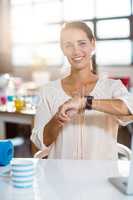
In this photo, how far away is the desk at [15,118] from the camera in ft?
10.2

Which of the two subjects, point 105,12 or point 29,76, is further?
point 29,76

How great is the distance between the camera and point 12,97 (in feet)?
11.9

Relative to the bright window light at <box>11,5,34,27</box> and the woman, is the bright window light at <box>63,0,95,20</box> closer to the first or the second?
the bright window light at <box>11,5,34,27</box>

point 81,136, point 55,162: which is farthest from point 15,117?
point 55,162

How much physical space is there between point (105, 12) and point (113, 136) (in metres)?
3.12

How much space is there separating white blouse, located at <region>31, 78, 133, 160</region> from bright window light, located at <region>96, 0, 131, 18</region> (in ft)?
9.32

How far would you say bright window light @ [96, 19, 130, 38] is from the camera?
4.43m

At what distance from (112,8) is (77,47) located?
2979 mm

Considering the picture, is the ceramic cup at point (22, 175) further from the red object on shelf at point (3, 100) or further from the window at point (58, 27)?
the window at point (58, 27)

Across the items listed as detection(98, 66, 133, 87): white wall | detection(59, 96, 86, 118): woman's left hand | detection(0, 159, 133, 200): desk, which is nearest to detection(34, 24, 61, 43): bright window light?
detection(98, 66, 133, 87): white wall

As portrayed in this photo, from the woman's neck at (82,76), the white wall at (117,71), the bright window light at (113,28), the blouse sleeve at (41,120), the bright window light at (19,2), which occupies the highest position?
the bright window light at (19,2)

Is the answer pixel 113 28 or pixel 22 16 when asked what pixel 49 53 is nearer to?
pixel 22 16

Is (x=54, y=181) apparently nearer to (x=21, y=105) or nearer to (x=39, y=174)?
(x=39, y=174)

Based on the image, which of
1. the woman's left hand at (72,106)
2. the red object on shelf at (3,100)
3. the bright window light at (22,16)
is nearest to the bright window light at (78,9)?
the bright window light at (22,16)
